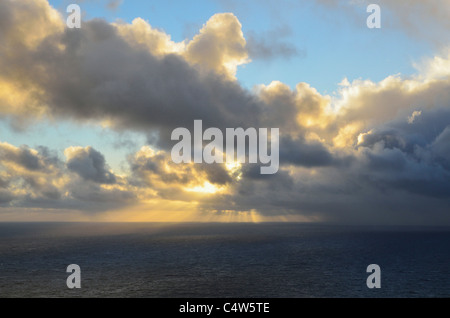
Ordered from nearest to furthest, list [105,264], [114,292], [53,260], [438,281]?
[114,292]
[438,281]
[105,264]
[53,260]

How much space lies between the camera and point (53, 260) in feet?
409

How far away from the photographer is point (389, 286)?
84.7 metres

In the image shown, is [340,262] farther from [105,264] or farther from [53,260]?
[53,260]

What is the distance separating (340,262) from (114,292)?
8990 centimetres

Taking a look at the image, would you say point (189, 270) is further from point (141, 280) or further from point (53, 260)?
point (53, 260)
